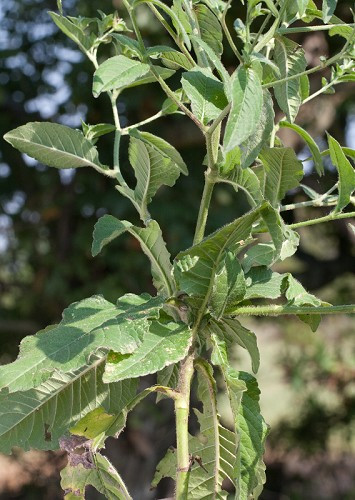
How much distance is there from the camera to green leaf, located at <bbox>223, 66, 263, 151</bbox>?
16.2 inches

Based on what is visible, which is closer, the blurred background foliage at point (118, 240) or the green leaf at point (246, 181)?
the green leaf at point (246, 181)

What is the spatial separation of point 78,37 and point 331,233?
8.81 feet

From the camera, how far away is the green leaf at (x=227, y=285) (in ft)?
1.64

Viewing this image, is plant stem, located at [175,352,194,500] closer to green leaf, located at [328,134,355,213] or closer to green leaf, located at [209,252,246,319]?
green leaf, located at [209,252,246,319]

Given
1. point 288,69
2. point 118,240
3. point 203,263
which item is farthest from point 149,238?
point 118,240

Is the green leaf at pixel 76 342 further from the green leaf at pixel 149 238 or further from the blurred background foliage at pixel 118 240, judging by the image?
the blurred background foliage at pixel 118 240

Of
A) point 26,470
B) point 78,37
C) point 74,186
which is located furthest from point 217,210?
point 78,37

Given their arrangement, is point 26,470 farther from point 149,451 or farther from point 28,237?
point 28,237

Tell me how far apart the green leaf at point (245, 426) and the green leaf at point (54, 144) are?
0.58 ft

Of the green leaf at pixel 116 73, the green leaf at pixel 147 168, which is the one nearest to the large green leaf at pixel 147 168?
the green leaf at pixel 147 168

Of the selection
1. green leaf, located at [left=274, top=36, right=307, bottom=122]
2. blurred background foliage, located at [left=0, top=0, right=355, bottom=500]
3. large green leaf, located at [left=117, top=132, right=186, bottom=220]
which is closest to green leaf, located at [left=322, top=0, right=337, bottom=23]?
green leaf, located at [left=274, top=36, right=307, bottom=122]

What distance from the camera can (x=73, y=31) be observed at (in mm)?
590

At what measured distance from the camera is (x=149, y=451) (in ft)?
8.47

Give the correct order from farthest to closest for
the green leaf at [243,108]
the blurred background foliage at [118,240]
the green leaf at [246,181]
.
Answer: the blurred background foliage at [118,240]
the green leaf at [246,181]
the green leaf at [243,108]
